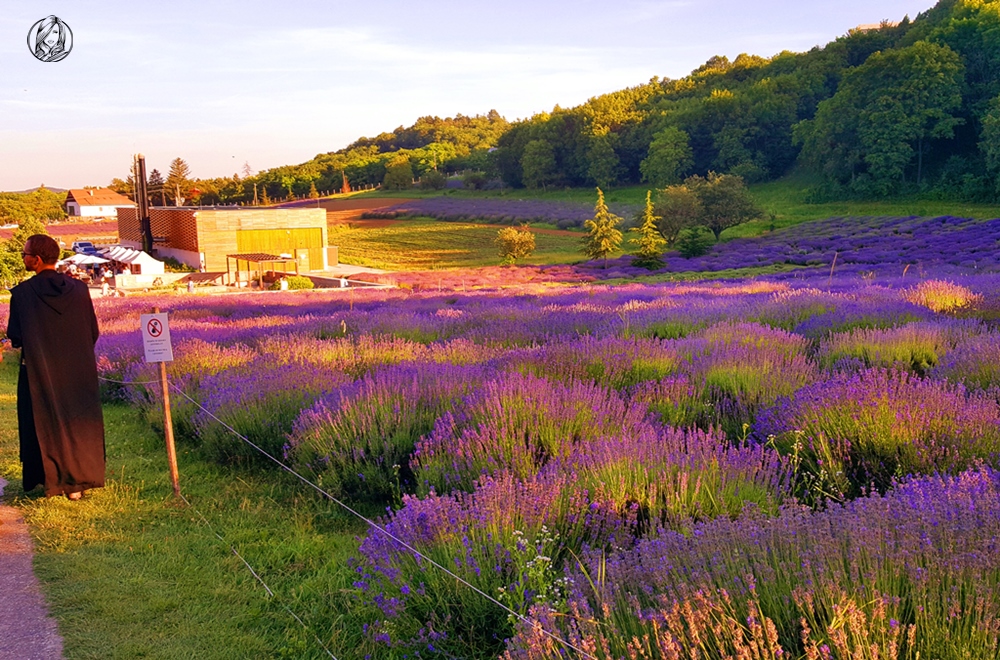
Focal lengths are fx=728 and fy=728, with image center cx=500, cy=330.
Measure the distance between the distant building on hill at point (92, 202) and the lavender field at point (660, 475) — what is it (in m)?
133

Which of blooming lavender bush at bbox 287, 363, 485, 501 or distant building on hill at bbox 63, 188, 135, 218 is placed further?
distant building on hill at bbox 63, 188, 135, 218

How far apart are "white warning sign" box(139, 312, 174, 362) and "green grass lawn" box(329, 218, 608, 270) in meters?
44.9

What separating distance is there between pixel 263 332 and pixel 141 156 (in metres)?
54.3

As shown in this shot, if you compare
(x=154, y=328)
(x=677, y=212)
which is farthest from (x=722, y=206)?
(x=154, y=328)

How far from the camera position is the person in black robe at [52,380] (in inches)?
211

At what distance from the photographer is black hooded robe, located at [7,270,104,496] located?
5355 mm

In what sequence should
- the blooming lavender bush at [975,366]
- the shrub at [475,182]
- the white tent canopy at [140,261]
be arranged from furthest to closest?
the shrub at [475,182] < the white tent canopy at [140,261] < the blooming lavender bush at [975,366]

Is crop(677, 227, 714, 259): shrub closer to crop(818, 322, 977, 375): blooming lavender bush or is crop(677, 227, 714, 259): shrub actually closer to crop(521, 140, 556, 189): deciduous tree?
crop(818, 322, 977, 375): blooming lavender bush

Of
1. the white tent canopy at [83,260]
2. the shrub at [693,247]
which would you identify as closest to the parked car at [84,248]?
the white tent canopy at [83,260]

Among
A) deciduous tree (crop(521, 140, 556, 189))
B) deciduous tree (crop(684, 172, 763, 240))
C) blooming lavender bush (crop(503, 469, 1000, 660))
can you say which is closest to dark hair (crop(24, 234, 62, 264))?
blooming lavender bush (crop(503, 469, 1000, 660))

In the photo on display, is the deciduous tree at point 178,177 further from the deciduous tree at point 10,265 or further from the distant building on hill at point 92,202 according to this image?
the deciduous tree at point 10,265

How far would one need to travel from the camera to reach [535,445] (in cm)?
459

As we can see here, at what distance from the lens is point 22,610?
3.75 metres

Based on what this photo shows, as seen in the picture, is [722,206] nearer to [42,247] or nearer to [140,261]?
[140,261]
